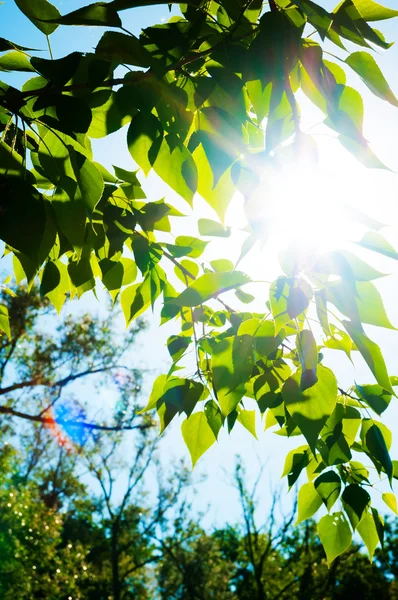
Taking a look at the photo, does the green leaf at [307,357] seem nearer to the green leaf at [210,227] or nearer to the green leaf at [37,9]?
the green leaf at [210,227]

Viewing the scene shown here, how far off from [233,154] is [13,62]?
366 millimetres

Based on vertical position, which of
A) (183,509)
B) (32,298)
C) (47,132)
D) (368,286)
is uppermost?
(32,298)

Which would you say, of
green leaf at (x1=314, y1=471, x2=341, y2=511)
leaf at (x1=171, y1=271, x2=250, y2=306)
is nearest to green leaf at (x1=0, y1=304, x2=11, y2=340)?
leaf at (x1=171, y1=271, x2=250, y2=306)

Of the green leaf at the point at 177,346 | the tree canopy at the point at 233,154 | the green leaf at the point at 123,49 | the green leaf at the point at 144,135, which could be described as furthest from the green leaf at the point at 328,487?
the green leaf at the point at 123,49

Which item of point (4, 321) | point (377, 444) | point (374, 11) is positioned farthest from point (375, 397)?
point (4, 321)

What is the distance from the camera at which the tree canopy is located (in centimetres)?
48

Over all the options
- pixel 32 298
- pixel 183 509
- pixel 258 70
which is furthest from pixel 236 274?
pixel 183 509

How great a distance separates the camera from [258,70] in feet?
1.64

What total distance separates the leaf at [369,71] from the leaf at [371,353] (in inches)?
10.2

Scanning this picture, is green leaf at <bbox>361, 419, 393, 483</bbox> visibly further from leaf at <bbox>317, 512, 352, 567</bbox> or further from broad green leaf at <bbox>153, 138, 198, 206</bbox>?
broad green leaf at <bbox>153, 138, 198, 206</bbox>

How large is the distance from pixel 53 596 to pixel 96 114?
15.8m

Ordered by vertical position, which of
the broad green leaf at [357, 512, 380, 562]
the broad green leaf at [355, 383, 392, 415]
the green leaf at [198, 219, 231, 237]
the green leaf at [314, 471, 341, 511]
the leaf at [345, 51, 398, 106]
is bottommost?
the broad green leaf at [357, 512, 380, 562]

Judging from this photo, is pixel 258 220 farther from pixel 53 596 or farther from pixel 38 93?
pixel 53 596

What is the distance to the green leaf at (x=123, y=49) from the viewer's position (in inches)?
20.7
